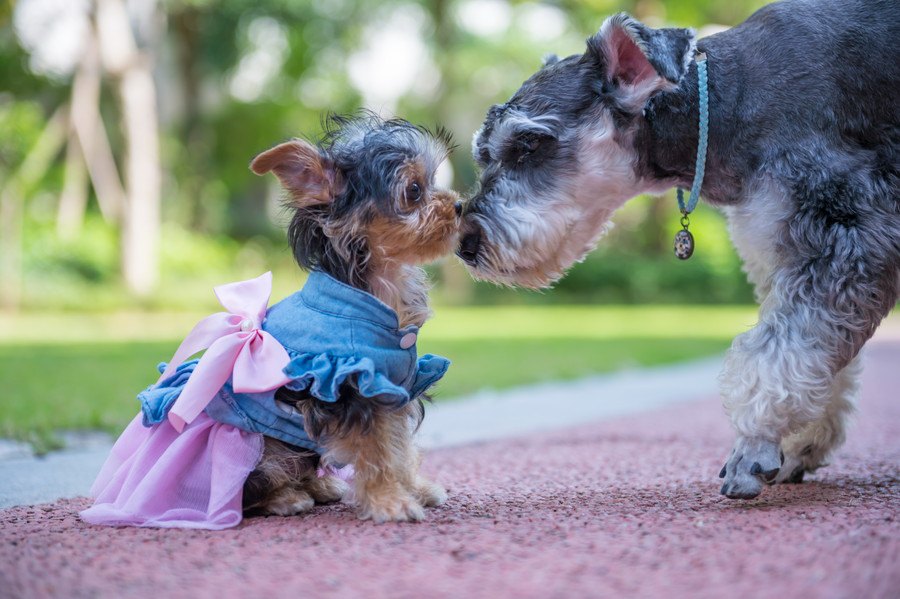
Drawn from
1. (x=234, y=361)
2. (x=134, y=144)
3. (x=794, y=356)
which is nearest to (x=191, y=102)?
(x=134, y=144)

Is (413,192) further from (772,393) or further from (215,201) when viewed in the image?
(215,201)

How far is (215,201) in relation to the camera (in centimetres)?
3266

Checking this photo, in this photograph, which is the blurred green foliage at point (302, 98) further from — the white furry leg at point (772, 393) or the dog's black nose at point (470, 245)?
the white furry leg at point (772, 393)

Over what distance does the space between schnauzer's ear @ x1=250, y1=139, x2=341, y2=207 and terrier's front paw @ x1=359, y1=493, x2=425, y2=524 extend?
140 cm

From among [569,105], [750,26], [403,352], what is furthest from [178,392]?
[750,26]

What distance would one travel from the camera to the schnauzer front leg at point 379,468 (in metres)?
4.14

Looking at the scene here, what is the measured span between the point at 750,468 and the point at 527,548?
139 centimetres

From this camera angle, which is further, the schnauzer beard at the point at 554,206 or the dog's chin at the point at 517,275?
the dog's chin at the point at 517,275

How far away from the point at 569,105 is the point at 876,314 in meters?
1.84

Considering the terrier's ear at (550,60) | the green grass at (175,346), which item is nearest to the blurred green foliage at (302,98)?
the green grass at (175,346)

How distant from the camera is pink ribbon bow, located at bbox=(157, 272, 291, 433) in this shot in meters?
4.17

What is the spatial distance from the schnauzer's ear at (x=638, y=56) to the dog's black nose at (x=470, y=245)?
1.02 meters

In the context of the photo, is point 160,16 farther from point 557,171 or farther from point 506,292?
point 557,171

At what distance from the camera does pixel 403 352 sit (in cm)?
436
